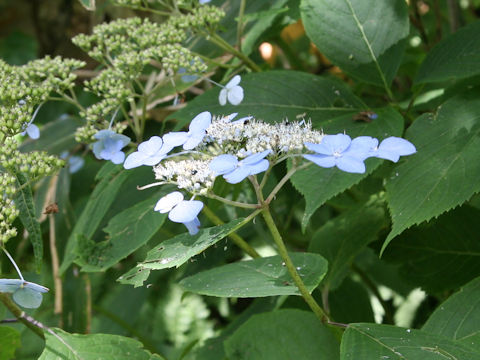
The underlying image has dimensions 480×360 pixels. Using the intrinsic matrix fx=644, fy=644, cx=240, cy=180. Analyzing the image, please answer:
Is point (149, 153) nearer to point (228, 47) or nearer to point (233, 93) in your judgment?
point (233, 93)

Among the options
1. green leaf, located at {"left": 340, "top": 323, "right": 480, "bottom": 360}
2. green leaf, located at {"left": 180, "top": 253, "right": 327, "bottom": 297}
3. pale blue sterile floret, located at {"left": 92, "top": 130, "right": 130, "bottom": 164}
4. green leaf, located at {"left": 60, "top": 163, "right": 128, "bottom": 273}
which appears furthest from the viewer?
green leaf, located at {"left": 60, "top": 163, "right": 128, "bottom": 273}

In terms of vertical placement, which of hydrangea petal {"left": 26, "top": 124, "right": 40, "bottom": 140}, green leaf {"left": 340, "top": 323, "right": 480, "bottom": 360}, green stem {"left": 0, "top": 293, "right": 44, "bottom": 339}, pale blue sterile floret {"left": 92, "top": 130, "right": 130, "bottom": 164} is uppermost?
hydrangea petal {"left": 26, "top": 124, "right": 40, "bottom": 140}

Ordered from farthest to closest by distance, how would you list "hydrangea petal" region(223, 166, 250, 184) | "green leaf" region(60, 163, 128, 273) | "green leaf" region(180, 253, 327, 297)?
"green leaf" region(60, 163, 128, 273) < "green leaf" region(180, 253, 327, 297) < "hydrangea petal" region(223, 166, 250, 184)

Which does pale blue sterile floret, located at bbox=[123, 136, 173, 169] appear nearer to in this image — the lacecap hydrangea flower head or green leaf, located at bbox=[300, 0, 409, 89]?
the lacecap hydrangea flower head

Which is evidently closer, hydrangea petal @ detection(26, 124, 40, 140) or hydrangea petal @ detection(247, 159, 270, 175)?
hydrangea petal @ detection(247, 159, 270, 175)

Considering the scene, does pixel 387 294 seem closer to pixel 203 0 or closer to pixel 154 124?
pixel 154 124

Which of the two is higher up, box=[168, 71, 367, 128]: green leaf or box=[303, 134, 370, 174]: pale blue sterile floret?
box=[303, 134, 370, 174]: pale blue sterile floret

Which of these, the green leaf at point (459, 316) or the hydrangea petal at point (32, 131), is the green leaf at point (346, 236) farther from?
the hydrangea petal at point (32, 131)

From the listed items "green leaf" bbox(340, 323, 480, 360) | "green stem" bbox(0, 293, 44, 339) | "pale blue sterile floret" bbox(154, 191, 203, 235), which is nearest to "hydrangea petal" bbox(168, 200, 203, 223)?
"pale blue sterile floret" bbox(154, 191, 203, 235)
